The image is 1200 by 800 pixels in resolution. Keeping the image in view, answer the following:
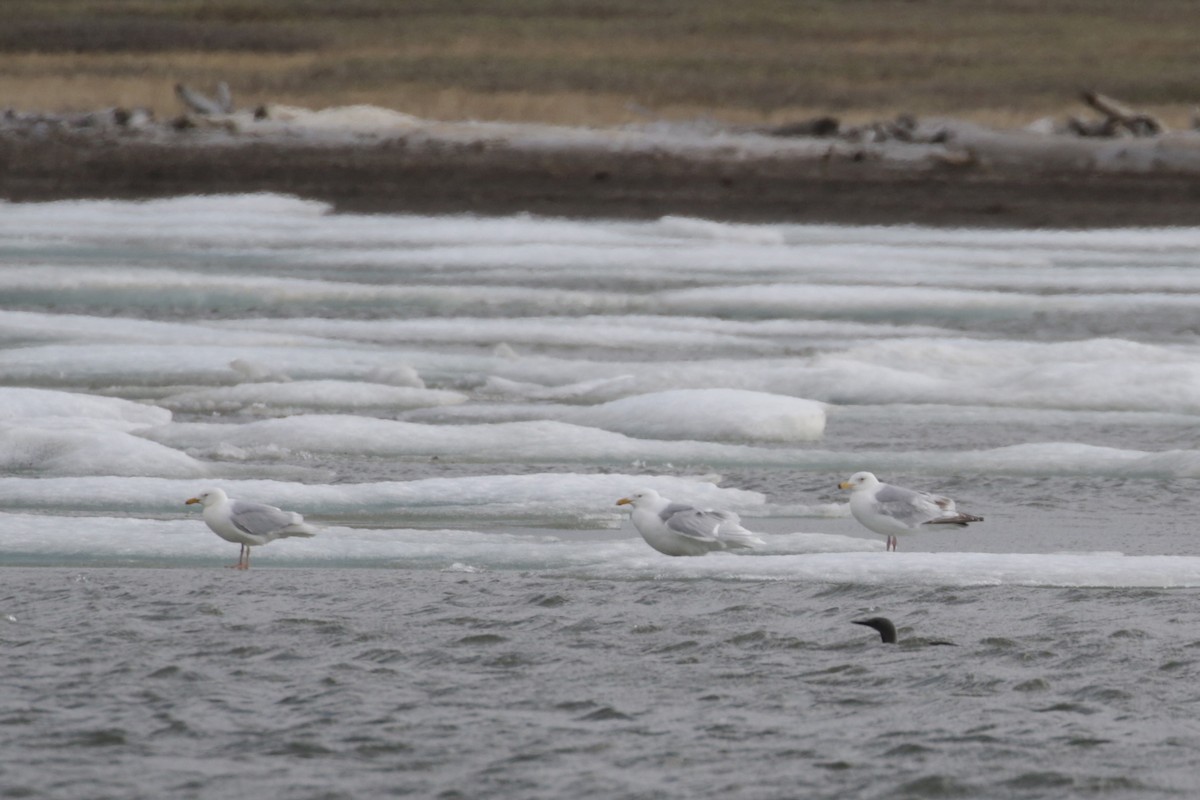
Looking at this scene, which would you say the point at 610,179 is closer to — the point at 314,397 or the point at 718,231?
the point at 718,231

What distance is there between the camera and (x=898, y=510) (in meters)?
8.11

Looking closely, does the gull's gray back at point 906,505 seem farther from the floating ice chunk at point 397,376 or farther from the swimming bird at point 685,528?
the floating ice chunk at point 397,376

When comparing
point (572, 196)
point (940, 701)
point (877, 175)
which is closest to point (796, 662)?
point (940, 701)

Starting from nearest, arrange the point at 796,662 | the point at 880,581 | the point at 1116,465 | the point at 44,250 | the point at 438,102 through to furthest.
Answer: the point at 796,662, the point at 880,581, the point at 1116,465, the point at 44,250, the point at 438,102

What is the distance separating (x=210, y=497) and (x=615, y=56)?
4508 cm

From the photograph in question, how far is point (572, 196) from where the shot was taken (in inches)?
1179

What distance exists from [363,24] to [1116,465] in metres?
49.0

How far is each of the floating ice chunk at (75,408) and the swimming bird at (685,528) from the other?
3.75 metres

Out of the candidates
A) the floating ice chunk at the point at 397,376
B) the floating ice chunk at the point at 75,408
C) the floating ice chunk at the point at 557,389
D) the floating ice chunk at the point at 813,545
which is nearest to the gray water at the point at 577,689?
the floating ice chunk at the point at 813,545

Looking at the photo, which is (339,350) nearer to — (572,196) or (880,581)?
(880,581)

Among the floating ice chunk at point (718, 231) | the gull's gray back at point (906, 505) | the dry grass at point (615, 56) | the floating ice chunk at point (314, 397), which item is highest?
the dry grass at point (615, 56)

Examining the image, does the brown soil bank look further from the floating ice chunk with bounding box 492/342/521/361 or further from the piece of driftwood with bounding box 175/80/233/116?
the floating ice chunk with bounding box 492/342/521/361

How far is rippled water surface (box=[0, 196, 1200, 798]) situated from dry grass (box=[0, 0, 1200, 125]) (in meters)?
25.4

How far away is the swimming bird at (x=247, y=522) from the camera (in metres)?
7.76
